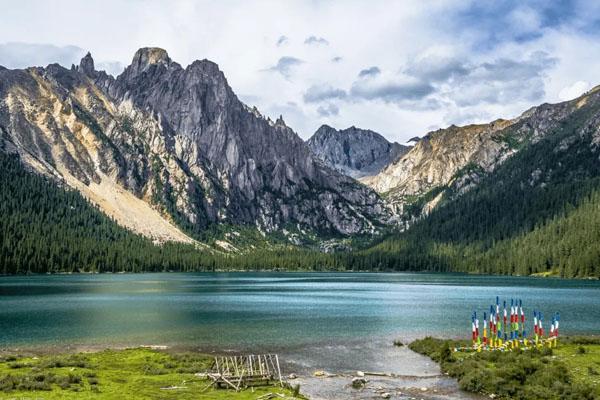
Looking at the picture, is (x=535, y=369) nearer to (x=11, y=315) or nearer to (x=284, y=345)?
(x=284, y=345)

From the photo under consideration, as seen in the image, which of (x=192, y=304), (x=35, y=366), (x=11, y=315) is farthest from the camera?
(x=192, y=304)

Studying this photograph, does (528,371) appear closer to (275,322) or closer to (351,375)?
(351,375)

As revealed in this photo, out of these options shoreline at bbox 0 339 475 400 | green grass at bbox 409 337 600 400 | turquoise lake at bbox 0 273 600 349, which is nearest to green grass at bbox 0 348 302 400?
shoreline at bbox 0 339 475 400

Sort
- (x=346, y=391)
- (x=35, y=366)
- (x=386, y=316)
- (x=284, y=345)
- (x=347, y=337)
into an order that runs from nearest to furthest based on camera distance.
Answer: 1. (x=346, y=391)
2. (x=35, y=366)
3. (x=284, y=345)
4. (x=347, y=337)
5. (x=386, y=316)

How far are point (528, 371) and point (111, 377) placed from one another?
34.3 metres

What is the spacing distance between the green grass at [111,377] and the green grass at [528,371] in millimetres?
16272

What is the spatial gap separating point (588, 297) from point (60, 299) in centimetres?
12245

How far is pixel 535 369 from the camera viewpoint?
160 ft

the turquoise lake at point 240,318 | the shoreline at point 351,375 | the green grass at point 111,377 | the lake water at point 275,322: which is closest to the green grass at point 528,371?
the shoreline at point 351,375

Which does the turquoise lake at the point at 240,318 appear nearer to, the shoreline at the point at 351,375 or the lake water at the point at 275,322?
the lake water at the point at 275,322

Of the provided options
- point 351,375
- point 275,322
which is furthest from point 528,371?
point 275,322

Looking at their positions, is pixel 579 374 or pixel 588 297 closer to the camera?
pixel 579 374

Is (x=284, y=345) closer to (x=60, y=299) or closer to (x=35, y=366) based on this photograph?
(x=35, y=366)

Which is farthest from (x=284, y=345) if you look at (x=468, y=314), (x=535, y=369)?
(x=468, y=314)
